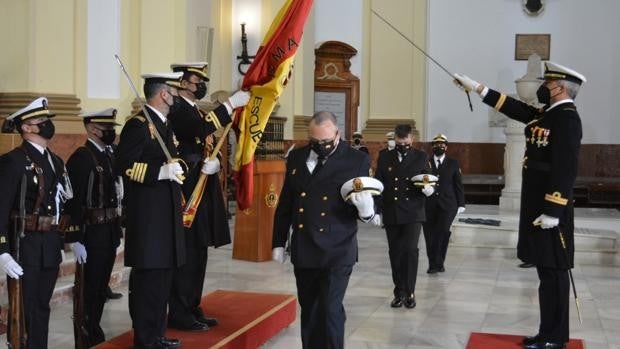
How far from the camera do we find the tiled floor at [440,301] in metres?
7.32

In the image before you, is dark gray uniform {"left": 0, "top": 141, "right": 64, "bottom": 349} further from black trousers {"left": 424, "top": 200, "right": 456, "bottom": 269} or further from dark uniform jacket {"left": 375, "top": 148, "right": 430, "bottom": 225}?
black trousers {"left": 424, "top": 200, "right": 456, "bottom": 269}

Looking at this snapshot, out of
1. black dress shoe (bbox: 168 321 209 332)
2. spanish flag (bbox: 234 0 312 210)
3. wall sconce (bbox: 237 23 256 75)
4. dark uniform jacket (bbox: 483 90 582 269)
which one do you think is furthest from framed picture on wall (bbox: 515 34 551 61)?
black dress shoe (bbox: 168 321 209 332)

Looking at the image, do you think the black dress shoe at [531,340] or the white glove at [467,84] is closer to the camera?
the black dress shoe at [531,340]

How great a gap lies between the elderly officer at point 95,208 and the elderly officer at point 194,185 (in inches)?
22.5

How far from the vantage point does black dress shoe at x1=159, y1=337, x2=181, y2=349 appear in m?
5.58

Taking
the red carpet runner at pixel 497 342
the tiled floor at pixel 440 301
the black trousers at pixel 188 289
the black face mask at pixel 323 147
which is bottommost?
the tiled floor at pixel 440 301

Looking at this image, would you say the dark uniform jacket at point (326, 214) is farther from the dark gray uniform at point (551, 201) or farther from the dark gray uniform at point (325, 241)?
the dark gray uniform at point (551, 201)

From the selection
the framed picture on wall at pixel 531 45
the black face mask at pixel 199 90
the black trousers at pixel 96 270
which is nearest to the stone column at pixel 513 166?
the framed picture on wall at pixel 531 45

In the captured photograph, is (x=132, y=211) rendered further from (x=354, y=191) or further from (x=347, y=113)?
(x=347, y=113)

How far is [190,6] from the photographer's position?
41.4 feet

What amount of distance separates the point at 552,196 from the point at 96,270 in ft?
11.1

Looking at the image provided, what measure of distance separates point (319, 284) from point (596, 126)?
52.5ft

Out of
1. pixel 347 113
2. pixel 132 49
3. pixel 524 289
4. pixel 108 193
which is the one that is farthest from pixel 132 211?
pixel 347 113

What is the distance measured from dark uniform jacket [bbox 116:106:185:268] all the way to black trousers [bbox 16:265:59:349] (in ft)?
1.84
